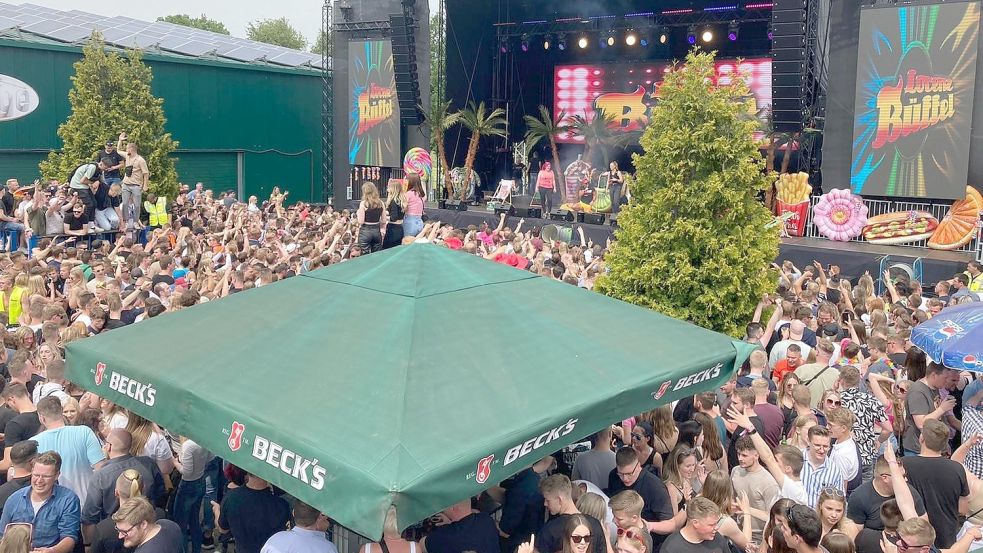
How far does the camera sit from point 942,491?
5.00 meters

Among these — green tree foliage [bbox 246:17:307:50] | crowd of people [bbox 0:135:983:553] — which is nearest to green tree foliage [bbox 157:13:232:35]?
green tree foliage [bbox 246:17:307:50]

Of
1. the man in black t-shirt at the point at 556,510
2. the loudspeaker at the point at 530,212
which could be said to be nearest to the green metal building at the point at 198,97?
the loudspeaker at the point at 530,212

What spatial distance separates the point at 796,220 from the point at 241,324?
48.9 ft

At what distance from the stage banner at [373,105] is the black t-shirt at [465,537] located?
65.9 feet

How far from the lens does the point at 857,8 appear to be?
16703 mm

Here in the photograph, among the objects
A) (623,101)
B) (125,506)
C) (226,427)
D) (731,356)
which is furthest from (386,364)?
(623,101)

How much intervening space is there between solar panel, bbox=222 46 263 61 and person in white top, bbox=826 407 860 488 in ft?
84.8

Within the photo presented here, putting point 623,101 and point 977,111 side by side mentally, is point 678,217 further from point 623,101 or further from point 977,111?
point 623,101

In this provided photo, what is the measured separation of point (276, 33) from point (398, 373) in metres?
83.0

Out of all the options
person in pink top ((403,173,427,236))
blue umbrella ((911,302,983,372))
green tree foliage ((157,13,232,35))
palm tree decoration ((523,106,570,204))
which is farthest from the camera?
green tree foliage ((157,13,232,35))

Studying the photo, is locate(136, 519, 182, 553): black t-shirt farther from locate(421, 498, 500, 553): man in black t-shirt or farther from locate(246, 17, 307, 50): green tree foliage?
locate(246, 17, 307, 50): green tree foliage

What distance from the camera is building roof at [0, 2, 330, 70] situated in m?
23.8

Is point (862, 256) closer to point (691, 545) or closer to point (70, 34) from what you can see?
point (691, 545)

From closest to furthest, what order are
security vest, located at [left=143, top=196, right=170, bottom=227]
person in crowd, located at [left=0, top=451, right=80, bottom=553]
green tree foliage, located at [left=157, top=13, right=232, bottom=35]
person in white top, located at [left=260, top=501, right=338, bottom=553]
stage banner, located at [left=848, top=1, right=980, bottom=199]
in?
person in white top, located at [left=260, top=501, right=338, bottom=553], person in crowd, located at [left=0, top=451, right=80, bottom=553], stage banner, located at [left=848, top=1, right=980, bottom=199], security vest, located at [left=143, top=196, right=170, bottom=227], green tree foliage, located at [left=157, top=13, right=232, bottom=35]
